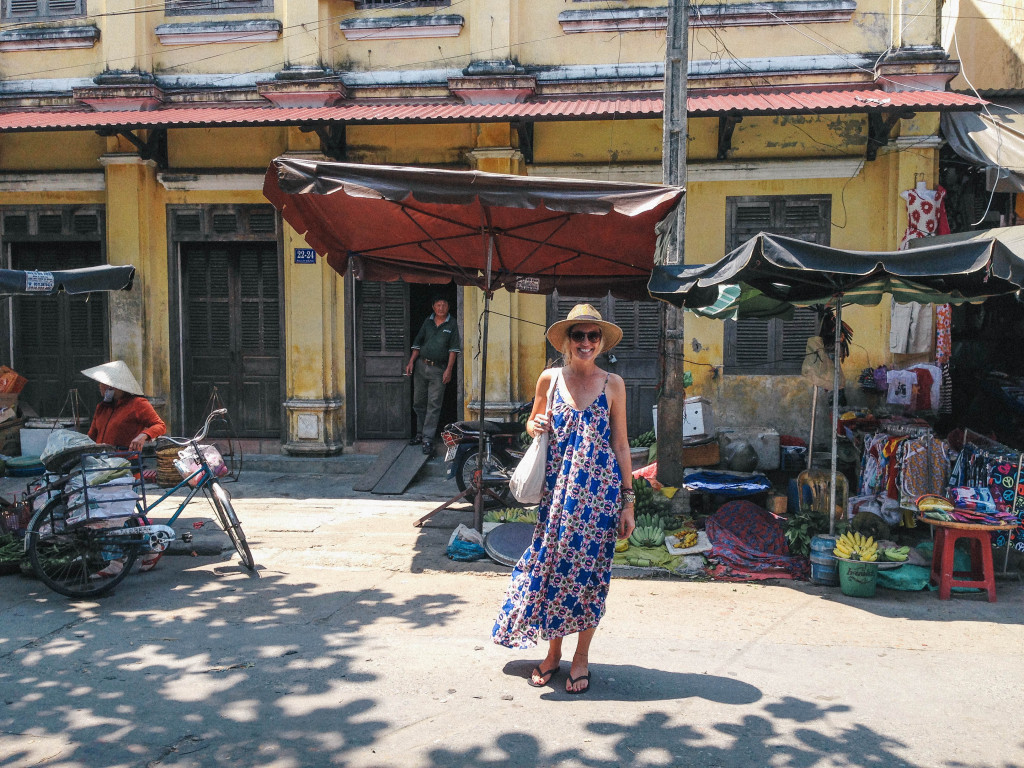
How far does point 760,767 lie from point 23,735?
3.22 m

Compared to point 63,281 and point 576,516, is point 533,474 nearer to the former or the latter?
point 576,516

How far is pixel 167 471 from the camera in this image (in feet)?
31.6

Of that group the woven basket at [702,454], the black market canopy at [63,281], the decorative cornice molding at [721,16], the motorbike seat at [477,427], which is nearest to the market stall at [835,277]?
the woven basket at [702,454]

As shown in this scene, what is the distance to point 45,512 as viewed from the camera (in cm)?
573

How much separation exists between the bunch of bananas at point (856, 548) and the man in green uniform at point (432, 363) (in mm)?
5339

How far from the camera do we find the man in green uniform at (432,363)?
10164 mm

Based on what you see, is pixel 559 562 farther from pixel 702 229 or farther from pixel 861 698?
pixel 702 229

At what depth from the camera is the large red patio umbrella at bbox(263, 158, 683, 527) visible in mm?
5941

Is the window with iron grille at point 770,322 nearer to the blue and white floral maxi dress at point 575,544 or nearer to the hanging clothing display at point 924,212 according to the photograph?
the hanging clothing display at point 924,212

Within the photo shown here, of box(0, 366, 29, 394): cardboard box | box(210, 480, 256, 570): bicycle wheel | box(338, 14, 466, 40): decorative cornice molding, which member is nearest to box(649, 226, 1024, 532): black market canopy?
box(210, 480, 256, 570): bicycle wheel

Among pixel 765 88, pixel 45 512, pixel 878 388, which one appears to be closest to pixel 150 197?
pixel 45 512

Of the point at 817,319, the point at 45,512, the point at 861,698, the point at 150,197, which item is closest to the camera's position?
the point at 861,698

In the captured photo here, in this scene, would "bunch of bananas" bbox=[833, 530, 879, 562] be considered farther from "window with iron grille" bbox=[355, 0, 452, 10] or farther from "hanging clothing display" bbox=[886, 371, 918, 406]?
"window with iron grille" bbox=[355, 0, 452, 10]

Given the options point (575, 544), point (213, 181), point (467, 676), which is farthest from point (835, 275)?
point (213, 181)
